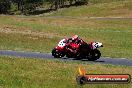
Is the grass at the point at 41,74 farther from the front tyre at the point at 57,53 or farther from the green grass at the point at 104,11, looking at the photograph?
the green grass at the point at 104,11

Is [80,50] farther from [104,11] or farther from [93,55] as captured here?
[104,11]

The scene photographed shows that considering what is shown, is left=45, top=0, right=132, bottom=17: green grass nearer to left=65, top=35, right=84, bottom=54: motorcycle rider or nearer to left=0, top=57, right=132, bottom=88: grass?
left=65, top=35, right=84, bottom=54: motorcycle rider

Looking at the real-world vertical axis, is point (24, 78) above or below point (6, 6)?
above

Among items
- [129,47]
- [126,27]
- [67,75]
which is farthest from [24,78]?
[126,27]

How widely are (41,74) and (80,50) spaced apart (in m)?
9.93

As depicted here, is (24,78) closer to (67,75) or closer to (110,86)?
(67,75)

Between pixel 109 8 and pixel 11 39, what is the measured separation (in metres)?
67.8

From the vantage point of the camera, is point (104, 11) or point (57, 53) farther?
point (104, 11)

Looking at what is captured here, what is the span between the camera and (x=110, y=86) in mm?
16859

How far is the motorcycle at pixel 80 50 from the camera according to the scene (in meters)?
29.0

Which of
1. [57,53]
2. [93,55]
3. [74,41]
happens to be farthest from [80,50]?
[57,53]

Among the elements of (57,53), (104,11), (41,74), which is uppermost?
(41,74)

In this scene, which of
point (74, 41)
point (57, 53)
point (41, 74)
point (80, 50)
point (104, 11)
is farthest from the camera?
point (104, 11)

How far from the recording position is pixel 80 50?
29.3m
